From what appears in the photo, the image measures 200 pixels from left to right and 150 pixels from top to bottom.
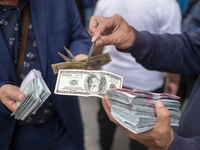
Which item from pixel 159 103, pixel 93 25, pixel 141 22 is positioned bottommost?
pixel 159 103

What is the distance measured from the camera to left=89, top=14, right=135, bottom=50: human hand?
1249 mm

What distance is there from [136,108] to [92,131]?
234 cm

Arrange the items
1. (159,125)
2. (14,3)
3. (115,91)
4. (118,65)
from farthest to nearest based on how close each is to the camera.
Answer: (118,65)
(14,3)
(115,91)
(159,125)

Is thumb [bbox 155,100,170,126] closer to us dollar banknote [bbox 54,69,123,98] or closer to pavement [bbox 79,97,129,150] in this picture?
us dollar banknote [bbox 54,69,123,98]

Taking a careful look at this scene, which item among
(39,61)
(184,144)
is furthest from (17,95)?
(184,144)

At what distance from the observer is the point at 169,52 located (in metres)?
1.36

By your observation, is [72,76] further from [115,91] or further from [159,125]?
[159,125]

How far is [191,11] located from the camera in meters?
2.55

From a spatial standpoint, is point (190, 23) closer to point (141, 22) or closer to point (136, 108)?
point (141, 22)

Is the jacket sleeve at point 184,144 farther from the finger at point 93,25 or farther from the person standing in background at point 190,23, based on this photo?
the person standing in background at point 190,23

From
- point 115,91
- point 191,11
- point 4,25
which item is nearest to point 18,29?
point 4,25

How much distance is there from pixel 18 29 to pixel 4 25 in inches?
3.3

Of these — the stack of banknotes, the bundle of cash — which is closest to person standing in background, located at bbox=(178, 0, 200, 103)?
the stack of banknotes

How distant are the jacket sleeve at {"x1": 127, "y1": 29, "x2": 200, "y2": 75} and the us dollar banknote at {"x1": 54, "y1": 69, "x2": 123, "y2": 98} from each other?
21 centimetres
